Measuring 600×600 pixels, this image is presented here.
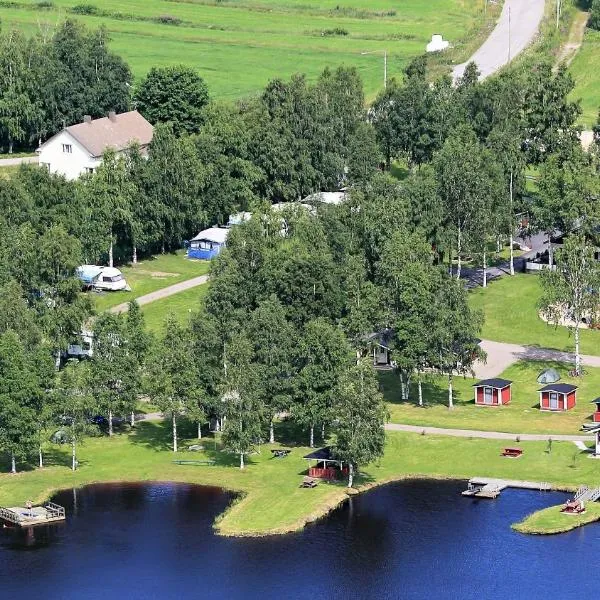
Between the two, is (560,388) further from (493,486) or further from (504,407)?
(493,486)

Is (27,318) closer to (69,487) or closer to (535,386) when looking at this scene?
(69,487)

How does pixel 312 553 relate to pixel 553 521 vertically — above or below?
below

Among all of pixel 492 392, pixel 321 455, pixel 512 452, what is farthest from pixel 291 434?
pixel 512 452

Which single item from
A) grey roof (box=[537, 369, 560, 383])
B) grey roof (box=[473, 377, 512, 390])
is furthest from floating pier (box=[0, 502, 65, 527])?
grey roof (box=[537, 369, 560, 383])

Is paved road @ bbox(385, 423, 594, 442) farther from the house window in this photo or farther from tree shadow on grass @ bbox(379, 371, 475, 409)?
the house window

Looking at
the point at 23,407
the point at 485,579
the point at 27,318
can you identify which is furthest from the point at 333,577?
the point at 27,318

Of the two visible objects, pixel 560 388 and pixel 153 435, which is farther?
pixel 560 388

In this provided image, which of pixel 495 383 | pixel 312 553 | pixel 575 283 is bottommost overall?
pixel 312 553
